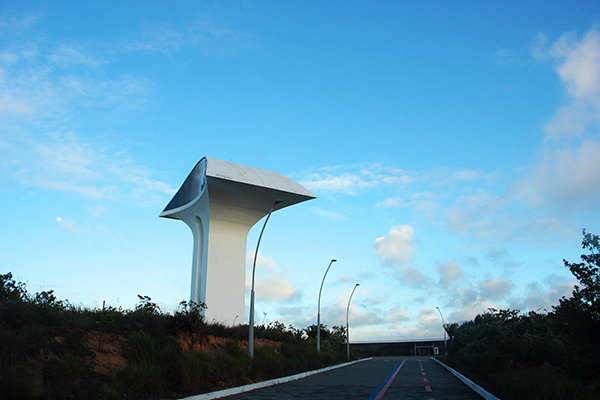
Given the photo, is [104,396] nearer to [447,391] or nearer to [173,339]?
[173,339]

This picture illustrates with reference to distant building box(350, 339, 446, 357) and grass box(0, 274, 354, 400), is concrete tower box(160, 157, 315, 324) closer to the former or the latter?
Result: grass box(0, 274, 354, 400)

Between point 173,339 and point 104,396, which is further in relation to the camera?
point 173,339

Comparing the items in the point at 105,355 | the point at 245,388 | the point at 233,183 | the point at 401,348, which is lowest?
the point at 401,348

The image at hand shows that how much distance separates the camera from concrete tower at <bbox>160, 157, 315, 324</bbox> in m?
36.3

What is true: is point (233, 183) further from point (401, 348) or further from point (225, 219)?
point (401, 348)

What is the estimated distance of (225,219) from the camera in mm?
39031

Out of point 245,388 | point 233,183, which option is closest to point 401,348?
point 233,183

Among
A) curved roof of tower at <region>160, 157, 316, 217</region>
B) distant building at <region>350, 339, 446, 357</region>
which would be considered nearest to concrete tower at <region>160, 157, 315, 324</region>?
curved roof of tower at <region>160, 157, 316, 217</region>

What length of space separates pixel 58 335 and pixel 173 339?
181 inches

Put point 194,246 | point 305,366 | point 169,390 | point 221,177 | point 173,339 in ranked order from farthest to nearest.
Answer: point 194,246
point 221,177
point 305,366
point 173,339
point 169,390

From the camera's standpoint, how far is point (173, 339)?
16719 mm

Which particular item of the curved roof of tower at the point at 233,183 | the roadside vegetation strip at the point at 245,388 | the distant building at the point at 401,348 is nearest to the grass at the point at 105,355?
the roadside vegetation strip at the point at 245,388

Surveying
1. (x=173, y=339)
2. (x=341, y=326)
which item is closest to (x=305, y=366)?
(x=173, y=339)

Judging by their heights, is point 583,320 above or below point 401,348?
above
